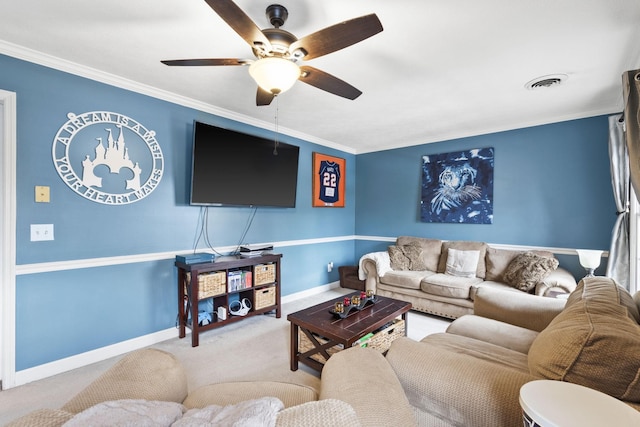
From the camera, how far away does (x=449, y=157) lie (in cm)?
419

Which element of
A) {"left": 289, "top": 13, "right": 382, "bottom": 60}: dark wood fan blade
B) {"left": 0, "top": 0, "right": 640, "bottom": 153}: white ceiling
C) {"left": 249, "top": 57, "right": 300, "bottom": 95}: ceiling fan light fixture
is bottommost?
{"left": 249, "top": 57, "right": 300, "bottom": 95}: ceiling fan light fixture

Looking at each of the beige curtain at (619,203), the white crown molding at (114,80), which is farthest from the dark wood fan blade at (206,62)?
the beige curtain at (619,203)

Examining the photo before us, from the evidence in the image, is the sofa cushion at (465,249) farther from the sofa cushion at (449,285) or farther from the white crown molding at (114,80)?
the white crown molding at (114,80)

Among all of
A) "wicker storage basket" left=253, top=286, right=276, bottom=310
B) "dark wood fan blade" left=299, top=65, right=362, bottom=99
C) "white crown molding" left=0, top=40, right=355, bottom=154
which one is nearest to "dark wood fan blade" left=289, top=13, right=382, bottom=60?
"dark wood fan blade" left=299, top=65, right=362, bottom=99

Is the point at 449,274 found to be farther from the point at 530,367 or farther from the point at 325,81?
the point at 325,81

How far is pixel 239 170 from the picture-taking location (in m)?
3.16

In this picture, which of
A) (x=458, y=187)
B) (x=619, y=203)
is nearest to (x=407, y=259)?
(x=458, y=187)

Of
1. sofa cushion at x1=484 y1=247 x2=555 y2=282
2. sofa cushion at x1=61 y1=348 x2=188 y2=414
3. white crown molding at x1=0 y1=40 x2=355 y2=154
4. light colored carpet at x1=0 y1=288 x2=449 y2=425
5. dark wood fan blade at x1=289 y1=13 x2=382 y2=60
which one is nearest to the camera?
sofa cushion at x1=61 y1=348 x2=188 y2=414

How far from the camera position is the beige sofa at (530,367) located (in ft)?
2.86

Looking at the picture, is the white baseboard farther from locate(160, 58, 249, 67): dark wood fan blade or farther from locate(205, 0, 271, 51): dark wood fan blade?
locate(205, 0, 271, 51): dark wood fan blade

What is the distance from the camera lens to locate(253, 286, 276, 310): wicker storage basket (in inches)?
127

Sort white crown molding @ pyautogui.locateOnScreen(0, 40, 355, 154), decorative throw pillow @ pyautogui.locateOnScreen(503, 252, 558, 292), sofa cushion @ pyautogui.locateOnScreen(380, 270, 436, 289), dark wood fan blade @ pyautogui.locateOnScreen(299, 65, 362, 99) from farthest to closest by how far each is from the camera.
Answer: sofa cushion @ pyautogui.locateOnScreen(380, 270, 436, 289), decorative throw pillow @ pyautogui.locateOnScreen(503, 252, 558, 292), white crown molding @ pyautogui.locateOnScreen(0, 40, 355, 154), dark wood fan blade @ pyautogui.locateOnScreen(299, 65, 362, 99)

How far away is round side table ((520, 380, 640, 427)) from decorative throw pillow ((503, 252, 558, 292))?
8.37ft

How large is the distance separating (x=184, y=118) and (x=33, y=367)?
2422mm
